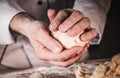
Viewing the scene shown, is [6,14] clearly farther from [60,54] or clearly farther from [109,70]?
[109,70]

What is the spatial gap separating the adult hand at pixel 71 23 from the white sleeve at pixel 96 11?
3.2 inches

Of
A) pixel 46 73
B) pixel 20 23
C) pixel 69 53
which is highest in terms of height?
pixel 20 23

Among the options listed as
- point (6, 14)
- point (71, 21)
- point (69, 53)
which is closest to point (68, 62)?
point (69, 53)

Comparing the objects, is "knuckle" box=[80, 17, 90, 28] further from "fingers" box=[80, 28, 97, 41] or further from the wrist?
the wrist

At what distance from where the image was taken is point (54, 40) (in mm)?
1005

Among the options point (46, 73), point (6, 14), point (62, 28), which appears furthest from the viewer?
point (46, 73)

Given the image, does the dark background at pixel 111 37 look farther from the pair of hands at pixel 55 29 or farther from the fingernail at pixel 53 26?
the fingernail at pixel 53 26

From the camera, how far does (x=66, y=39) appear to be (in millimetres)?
998

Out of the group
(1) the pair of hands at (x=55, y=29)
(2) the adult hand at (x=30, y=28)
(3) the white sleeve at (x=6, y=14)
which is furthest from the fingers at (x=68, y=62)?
(3) the white sleeve at (x=6, y=14)

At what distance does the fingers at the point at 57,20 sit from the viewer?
0.99 metres

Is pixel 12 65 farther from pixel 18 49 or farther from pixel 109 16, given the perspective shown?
pixel 109 16

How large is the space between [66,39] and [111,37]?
32cm

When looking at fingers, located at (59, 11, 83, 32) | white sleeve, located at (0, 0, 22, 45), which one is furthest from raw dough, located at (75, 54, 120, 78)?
white sleeve, located at (0, 0, 22, 45)

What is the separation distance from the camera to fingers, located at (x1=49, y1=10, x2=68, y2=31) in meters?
0.99
